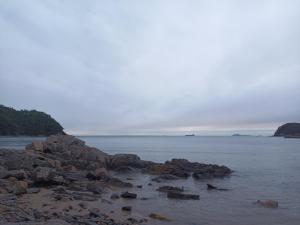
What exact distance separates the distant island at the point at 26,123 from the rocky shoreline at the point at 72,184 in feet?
436

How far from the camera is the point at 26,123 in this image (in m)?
183

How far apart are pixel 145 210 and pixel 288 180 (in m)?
20.6

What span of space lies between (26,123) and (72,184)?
528 ft

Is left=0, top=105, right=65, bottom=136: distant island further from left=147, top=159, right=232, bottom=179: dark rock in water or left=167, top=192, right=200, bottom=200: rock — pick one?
left=167, top=192, right=200, bottom=200: rock

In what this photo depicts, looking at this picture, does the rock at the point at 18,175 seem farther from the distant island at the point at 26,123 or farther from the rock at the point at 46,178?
the distant island at the point at 26,123

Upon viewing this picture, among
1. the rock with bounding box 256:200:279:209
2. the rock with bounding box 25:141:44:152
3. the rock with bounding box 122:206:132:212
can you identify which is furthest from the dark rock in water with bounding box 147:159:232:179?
the rock with bounding box 122:206:132:212

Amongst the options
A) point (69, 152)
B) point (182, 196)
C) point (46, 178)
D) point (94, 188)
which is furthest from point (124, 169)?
point (182, 196)

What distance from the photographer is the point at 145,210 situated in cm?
2219

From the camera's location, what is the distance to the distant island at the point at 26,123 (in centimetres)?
17384

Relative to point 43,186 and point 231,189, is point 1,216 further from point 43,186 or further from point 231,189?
point 231,189

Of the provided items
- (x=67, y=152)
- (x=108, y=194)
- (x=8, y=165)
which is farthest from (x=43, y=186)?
(x=67, y=152)

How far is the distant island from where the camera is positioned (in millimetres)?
173837

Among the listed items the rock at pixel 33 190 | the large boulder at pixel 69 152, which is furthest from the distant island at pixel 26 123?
the rock at pixel 33 190

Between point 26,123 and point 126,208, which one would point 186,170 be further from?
point 26,123
